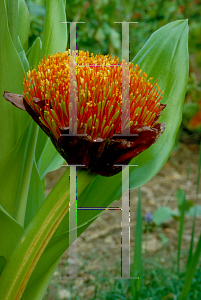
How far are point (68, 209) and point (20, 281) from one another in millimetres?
98

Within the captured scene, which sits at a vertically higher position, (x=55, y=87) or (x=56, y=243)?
(x=55, y=87)

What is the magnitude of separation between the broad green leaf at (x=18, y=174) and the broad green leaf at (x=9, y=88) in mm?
11

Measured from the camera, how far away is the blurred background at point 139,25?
5.89 ft

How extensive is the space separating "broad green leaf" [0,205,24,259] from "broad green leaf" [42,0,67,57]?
236 mm

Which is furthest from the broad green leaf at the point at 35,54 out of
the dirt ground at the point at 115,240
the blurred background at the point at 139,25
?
the blurred background at the point at 139,25

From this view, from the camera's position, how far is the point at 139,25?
2277 mm

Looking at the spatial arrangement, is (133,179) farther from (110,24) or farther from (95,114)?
(110,24)

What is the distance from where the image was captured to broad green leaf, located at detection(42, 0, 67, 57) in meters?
0.43

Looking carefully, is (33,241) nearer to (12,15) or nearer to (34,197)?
(34,197)

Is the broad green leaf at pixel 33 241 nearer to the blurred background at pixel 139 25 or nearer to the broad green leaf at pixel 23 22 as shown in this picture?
the broad green leaf at pixel 23 22

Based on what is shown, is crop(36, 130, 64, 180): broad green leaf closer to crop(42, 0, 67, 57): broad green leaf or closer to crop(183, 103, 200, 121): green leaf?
crop(42, 0, 67, 57): broad green leaf

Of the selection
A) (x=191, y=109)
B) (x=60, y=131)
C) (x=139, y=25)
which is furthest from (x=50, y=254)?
(x=139, y=25)

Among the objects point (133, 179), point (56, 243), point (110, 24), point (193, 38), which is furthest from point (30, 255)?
point (193, 38)

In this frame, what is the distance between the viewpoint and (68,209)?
32cm
